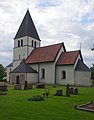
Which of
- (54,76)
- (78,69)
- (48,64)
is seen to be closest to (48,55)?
(48,64)

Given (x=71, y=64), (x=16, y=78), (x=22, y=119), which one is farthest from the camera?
(x=16, y=78)

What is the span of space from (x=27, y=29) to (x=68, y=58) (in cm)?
1678

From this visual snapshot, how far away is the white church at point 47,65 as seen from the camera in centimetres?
4656

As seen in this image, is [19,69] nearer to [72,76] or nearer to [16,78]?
[16,78]

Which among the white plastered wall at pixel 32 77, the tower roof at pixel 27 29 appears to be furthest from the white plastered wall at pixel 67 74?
the tower roof at pixel 27 29

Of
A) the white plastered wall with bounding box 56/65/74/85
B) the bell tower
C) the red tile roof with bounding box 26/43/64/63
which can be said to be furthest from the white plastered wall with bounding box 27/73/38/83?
the bell tower

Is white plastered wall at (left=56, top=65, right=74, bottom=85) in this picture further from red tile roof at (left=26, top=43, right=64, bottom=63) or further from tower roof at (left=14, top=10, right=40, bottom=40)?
tower roof at (left=14, top=10, right=40, bottom=40)

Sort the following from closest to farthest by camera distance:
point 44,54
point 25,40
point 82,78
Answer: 1. point 82,78
2. point 44,54
3. point 25,40

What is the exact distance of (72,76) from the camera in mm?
46188

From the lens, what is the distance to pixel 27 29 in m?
58.5

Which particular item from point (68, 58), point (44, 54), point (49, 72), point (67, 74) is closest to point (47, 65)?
point (49, 72)

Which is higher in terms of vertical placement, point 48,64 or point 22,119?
point 48,64

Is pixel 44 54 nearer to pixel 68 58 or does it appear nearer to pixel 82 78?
pixel 68 58

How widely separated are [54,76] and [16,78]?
8807 mm
